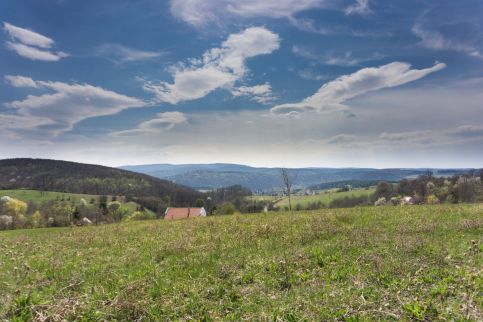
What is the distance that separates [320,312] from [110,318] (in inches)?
151

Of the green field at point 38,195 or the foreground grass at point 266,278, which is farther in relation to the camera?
the green field at point 38,195

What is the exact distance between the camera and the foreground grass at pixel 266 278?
533 centimetres

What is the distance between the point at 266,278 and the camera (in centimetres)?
719

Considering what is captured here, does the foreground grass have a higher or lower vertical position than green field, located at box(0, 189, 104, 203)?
higher

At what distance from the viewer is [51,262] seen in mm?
9469

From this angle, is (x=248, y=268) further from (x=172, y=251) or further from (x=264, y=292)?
(x=172, y=251)

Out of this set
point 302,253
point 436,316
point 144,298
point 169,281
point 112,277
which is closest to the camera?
point 436,316

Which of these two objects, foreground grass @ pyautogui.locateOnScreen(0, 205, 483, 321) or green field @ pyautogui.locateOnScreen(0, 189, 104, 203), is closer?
foreground grass @ pyautogui.locateOnScreen(0, 205, 483, 321)

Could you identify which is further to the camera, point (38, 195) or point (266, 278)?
point (38, 195)

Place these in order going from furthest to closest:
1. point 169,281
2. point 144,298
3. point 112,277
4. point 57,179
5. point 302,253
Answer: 1. point 57,179
2. point 302,253
3. point 112,277
4. point 169,281
5. point 144,298

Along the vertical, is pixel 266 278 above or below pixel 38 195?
above

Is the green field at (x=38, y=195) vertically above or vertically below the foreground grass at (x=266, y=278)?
below

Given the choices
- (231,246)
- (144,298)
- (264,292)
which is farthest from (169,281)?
→ (231,246)

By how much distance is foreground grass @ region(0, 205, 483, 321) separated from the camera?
Answer: 5.33m
